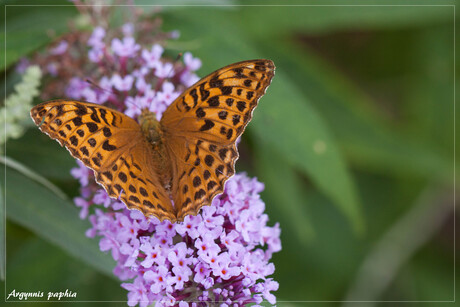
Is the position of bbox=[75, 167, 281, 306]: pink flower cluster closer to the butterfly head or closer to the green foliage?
the butterfly head

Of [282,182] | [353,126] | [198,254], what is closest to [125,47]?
[198,254]

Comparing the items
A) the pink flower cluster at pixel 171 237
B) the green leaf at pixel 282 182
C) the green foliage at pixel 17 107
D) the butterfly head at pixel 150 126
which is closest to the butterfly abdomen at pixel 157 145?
the butterfly head at pixel 150 126

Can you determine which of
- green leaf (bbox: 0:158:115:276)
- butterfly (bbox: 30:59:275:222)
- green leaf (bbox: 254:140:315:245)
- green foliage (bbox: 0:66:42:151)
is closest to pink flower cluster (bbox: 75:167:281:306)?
butterfly (bbox: 30:59:275:222)

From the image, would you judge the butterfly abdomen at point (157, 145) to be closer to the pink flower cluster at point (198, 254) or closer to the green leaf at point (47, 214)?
the pink flower cluster at point (198, 254)

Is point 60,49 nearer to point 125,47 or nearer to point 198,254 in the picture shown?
point 125,47

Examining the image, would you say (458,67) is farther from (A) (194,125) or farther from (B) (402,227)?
(A) (194,125)

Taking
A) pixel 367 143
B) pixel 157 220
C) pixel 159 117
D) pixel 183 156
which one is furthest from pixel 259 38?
pixel 157 220

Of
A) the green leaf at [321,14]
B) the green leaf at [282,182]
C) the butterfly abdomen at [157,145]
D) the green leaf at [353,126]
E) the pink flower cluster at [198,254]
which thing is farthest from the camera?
the green leaf at [353,126]
